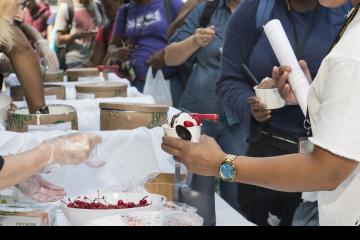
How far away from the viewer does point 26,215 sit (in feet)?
4.65

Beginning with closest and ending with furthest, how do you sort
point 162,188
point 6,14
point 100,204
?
point 100,204, point 6,14, point 162,188

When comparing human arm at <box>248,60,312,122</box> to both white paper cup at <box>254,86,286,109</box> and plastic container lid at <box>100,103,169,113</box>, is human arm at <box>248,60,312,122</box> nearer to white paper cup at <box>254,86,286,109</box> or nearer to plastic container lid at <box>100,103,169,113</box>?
white paper cup at <box>254,86,286,109</box>

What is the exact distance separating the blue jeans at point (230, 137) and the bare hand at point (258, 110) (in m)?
0.71

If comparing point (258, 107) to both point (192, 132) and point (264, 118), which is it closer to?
point (264, 118)

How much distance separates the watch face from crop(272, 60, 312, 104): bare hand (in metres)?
0.58

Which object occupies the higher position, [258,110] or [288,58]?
[288,58]

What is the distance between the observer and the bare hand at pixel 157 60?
11.8ft

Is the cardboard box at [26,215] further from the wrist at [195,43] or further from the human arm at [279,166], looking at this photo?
the wrist at [195,43]

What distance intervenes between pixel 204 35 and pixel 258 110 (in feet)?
2.73

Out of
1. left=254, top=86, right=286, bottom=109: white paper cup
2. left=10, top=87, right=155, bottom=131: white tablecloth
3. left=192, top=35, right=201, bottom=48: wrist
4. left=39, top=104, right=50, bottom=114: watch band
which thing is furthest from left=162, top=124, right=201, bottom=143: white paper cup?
left=192, top=35, right=201, bottom=48: wrist

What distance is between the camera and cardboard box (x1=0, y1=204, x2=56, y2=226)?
4.63 feet

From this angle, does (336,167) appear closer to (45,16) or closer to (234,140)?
(234,140)

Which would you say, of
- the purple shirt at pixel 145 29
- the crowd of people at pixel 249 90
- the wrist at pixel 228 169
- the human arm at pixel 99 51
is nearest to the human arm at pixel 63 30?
the human arm at pixel 99 51

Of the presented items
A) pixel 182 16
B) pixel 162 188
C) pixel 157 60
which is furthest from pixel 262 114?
pixel 157 60
